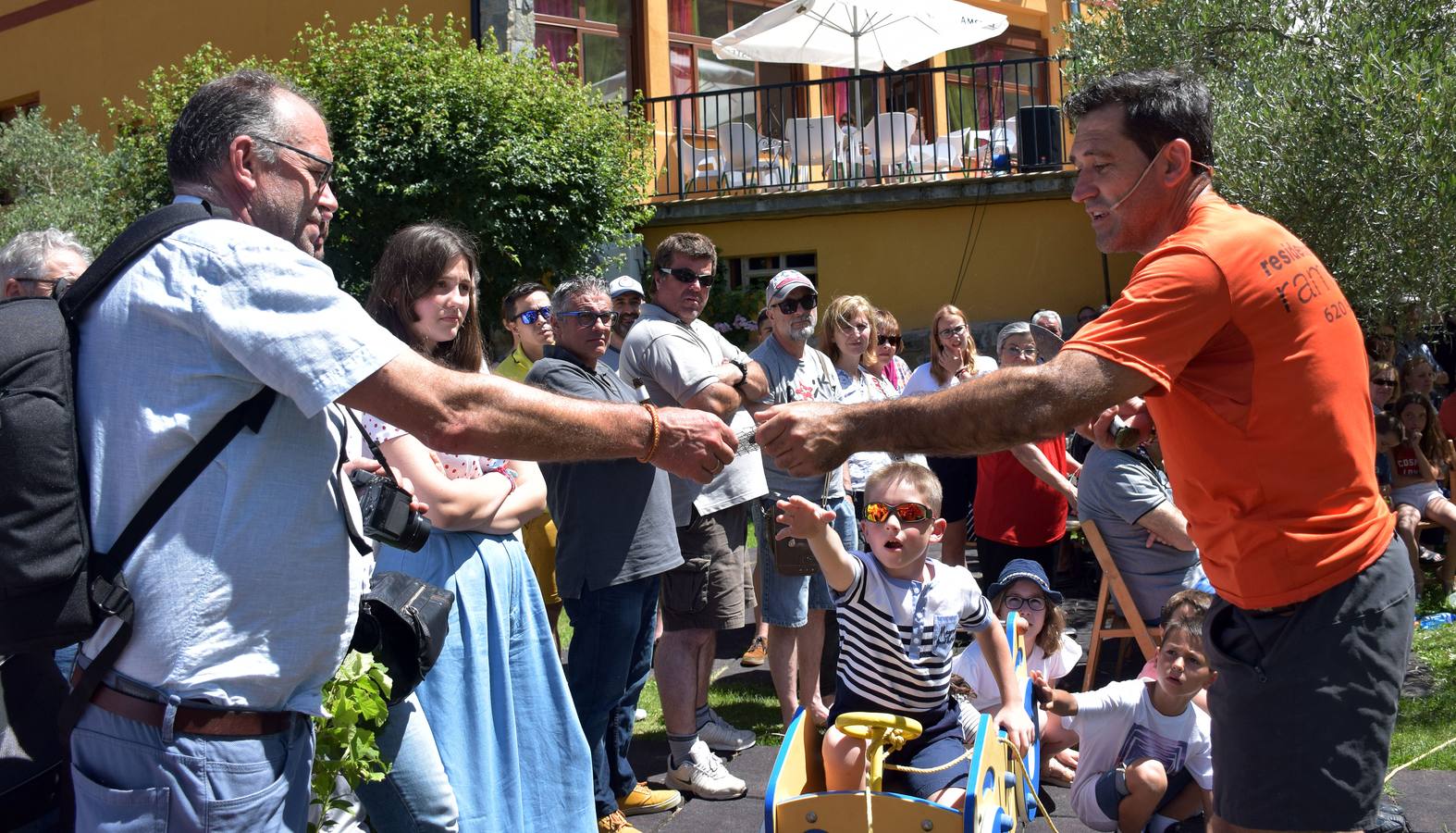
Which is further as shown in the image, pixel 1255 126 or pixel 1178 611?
pixel 1255 126

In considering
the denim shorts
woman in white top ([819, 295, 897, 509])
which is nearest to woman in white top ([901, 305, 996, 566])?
woman in white top ([819, 295, 897, 509])

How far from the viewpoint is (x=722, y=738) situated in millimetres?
5949

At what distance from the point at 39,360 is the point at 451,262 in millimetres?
1869

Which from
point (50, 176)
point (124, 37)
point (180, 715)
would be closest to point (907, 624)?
point (180, 715)

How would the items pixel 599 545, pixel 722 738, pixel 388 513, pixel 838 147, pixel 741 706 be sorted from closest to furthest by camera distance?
pixel 388 513
pixel 599 545
pixel 722 738
pixel 741 706
pixel 838 147

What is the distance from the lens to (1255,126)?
8805mm

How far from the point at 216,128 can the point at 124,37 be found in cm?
2032

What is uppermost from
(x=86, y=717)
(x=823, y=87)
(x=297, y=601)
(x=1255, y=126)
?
(x=823, y=87)

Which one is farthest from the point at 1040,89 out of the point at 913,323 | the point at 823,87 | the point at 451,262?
the point at 451,262

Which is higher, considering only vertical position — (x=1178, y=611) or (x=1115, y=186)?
(x=1115, y=186)

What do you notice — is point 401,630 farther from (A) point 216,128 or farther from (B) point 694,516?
(B) point 694,516

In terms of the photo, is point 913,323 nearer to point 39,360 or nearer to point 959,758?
point 959,758

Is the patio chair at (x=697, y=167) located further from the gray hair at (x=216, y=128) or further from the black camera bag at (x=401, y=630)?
the gray hair at (x=216, y=128)

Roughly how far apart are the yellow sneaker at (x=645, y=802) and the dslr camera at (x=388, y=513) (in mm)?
2451
